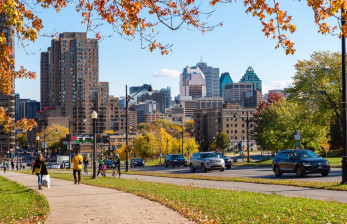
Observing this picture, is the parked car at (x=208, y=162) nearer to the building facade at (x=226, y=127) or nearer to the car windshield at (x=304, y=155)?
the car windshield at (x=304, y=155)

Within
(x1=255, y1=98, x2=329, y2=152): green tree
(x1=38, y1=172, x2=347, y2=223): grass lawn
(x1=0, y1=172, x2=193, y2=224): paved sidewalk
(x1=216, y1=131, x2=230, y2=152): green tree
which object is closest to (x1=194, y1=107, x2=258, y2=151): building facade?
(x1=216, y1=131, x2=230, y2=152): green tree

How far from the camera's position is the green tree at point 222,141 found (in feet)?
505

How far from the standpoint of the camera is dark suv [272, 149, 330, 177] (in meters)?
27.2

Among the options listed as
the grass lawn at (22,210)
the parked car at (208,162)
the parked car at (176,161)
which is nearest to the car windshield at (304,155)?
the parked car at (208,162)

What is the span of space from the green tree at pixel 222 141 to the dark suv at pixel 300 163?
124 m

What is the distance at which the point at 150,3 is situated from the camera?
34.3ft

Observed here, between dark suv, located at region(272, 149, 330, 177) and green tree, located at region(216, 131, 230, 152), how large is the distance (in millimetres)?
123638

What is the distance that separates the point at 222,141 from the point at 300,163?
127396 millimetres

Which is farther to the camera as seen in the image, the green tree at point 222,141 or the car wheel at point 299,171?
the green tree at point 222,141

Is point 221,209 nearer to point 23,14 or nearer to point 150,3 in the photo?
point 150,3

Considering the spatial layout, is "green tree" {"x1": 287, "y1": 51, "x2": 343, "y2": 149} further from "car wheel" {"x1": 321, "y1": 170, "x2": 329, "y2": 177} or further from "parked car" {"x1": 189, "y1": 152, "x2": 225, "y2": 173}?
"car wheel" {"x1": 321, "y1": 170, "x2": 329, "y2": 177}

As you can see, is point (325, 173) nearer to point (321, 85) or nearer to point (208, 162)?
point (208, 162)

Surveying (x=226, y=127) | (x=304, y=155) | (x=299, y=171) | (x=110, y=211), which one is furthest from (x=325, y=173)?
(x=226, y=127)

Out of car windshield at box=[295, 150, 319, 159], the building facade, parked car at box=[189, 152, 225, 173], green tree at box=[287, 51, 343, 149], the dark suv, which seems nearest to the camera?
the dark suv
